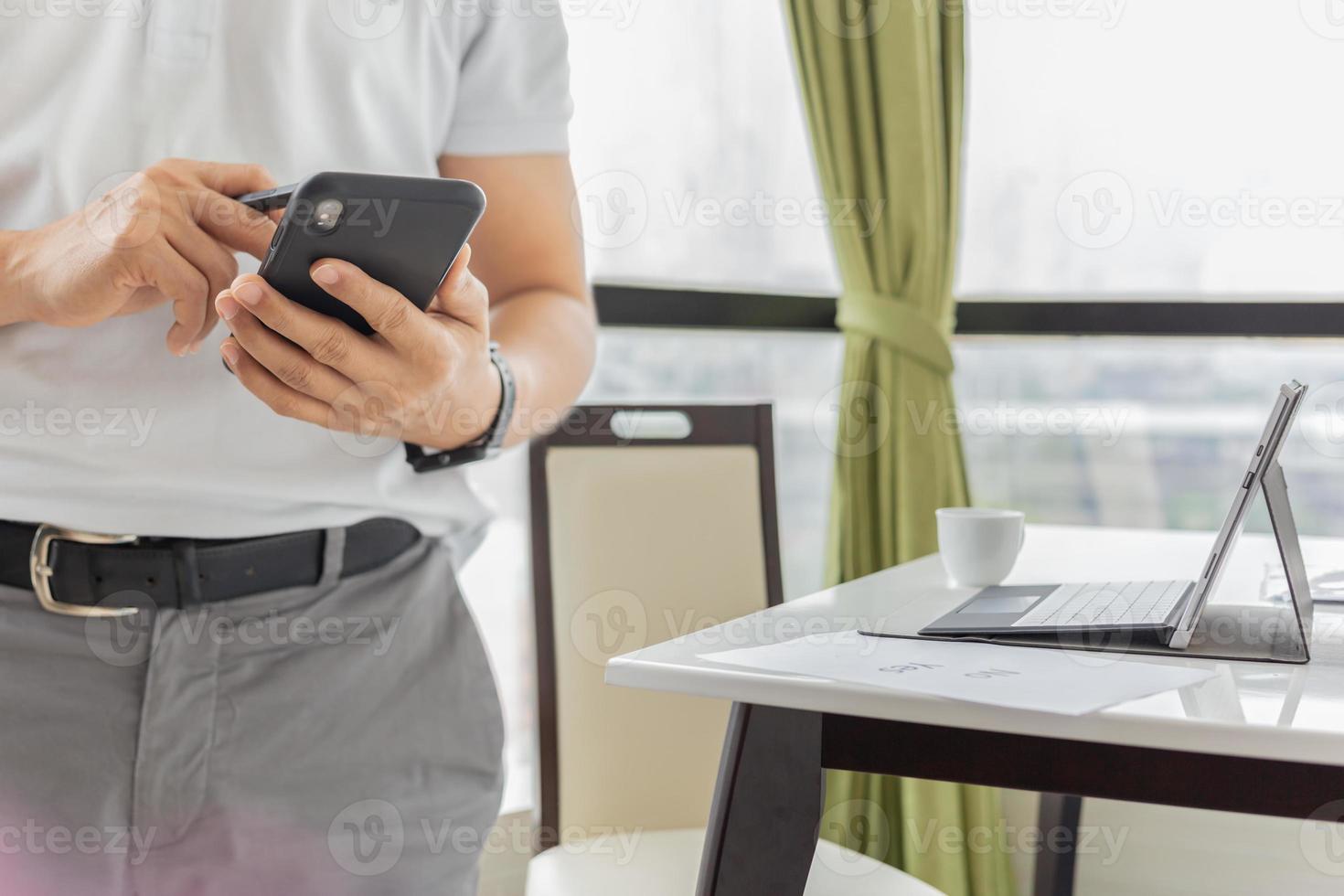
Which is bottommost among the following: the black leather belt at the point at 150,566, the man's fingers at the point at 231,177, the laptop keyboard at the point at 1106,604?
the laptop keyboard at the point at 1106,604

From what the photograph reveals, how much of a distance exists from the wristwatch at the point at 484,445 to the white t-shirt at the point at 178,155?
29mm

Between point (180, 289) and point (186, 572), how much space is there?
0.22 m

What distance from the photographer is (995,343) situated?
2342mm

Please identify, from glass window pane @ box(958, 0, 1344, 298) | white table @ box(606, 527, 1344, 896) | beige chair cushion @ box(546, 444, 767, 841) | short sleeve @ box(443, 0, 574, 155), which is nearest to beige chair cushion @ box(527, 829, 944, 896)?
beige chair cushion @ box(546, 444, 767, 841)

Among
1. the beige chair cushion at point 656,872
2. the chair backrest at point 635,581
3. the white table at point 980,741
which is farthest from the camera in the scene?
the chair backrest at point 635,581

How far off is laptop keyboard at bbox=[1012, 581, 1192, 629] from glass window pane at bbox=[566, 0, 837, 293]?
4.05 ft

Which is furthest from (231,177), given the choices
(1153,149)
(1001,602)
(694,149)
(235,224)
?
(1153,149)

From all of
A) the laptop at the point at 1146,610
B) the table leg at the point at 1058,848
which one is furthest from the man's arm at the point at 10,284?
the table leg at the point at 1058,848

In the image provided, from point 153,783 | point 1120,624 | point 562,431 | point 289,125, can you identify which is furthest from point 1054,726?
point 562,431

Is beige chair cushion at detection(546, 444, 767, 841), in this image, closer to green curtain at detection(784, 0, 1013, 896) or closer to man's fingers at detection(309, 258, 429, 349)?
green curtain at detection(784, 0, 1013, 896)

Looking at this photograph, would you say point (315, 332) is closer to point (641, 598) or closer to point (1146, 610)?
point (1146, 610)

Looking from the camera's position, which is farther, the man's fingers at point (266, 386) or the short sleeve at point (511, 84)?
the short sleeve at point (511, 84)

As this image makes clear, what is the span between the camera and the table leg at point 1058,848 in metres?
1.70

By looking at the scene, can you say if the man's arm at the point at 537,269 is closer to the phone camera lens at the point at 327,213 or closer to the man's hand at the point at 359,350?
the man's hand at the point at 359,350
